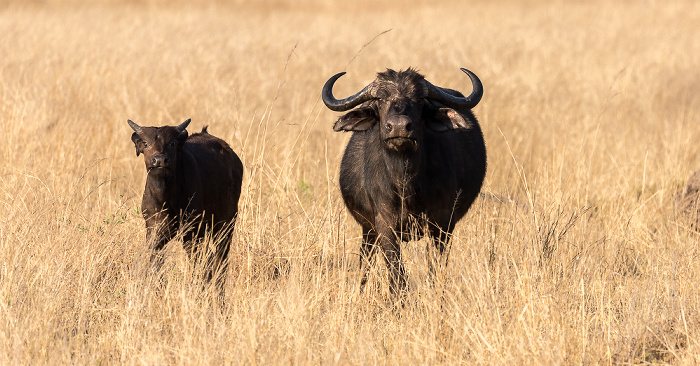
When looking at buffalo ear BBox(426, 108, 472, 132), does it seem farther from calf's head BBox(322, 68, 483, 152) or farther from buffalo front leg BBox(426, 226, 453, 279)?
buffalo front leg BBox(426, 226, 453, 279)

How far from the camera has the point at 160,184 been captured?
5855 millimetres

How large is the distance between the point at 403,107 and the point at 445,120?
1.34 feet

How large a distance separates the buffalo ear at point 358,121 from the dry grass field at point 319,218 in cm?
49

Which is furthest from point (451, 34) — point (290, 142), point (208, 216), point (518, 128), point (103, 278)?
point (103, 278)

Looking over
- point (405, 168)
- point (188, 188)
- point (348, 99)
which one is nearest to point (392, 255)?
point (405, 168)

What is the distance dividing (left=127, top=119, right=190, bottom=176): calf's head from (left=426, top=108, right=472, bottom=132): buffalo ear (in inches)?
73.5

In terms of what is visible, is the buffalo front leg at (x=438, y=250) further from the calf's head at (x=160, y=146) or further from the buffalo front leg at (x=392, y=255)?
the calf's head at (x=160, y=146)

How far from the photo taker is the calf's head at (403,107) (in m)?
5.29

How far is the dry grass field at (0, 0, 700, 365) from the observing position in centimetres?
457

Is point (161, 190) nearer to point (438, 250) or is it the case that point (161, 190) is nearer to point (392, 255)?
point (392, 255)

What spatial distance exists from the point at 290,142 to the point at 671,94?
7.05 metres

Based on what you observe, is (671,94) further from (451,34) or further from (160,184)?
(160,184)

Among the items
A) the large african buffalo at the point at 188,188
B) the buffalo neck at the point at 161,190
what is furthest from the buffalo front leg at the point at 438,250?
the buffalo neck at the point at 161,190

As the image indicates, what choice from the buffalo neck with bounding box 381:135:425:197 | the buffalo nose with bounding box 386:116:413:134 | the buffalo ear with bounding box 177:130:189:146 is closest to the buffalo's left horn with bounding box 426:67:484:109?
the buffalo neck with bounding box 381:135:425:197
